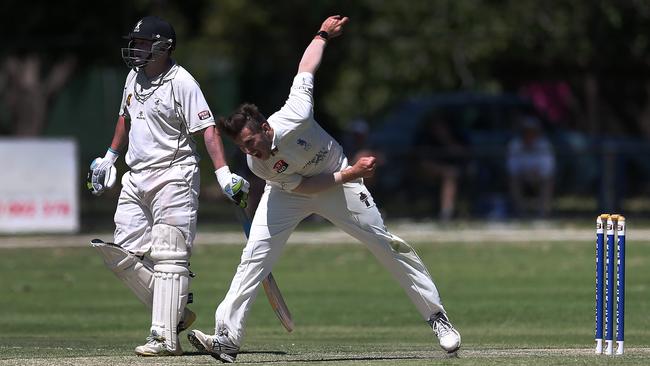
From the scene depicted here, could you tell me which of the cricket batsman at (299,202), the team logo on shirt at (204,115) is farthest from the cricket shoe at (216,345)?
the team logo on shirt at (204,115)

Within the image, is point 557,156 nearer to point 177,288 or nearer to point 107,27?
point 107,27

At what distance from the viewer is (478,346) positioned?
392 inches

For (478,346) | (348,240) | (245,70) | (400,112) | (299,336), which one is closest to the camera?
(478,346)

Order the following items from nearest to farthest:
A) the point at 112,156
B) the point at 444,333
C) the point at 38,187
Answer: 1. the point at 444,333
2. the point at 112,156
3. the point at 38,187

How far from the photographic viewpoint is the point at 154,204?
8.84 m

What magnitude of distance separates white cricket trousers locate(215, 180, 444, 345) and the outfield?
1.36 feet

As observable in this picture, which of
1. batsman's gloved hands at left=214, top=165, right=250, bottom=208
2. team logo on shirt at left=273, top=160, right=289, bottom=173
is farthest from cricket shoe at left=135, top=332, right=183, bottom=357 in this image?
team logo on shirt at left=273, top=160, right=289, bottom=173

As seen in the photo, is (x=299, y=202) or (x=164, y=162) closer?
(x=299, y=202)

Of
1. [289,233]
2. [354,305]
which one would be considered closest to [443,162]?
[354,305]

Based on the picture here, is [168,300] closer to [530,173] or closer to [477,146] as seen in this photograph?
[530,173]

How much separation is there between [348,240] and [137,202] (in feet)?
37.9

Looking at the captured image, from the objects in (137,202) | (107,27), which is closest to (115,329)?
(137,202)

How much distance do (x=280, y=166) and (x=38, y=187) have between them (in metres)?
13.5

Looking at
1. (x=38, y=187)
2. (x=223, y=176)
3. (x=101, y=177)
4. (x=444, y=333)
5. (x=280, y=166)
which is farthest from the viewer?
(x=38, y=187)
